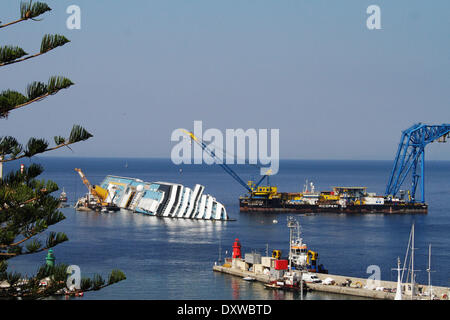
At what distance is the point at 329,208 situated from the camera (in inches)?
3022

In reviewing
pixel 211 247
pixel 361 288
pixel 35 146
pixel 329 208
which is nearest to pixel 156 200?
pixel 329 208

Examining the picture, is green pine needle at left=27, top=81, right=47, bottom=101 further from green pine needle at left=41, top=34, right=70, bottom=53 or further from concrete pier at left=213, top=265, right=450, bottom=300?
concrete pier at left=213, top=265, right=450, bottom=300

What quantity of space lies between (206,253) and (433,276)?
14.8 meters

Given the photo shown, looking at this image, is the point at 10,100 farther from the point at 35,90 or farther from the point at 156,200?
the point at 156,200

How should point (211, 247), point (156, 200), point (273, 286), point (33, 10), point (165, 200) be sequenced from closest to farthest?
point (33, 10) < point (273, 286) < point (211, 247) < point (165, 200) < point (156, 200)

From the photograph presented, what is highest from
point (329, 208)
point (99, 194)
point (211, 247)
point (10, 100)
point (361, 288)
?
point (10, 100)

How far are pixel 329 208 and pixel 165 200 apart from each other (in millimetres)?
18328

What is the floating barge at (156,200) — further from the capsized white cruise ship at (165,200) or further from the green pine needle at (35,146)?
the green pine needle at (35,146)

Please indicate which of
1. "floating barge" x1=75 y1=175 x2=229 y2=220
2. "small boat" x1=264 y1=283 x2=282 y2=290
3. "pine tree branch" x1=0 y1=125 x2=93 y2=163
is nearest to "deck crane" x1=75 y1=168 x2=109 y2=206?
"floating barge" x1=75 y1=175 x2=229 y2=220

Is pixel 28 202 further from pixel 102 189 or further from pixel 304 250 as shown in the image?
pixel 102 189

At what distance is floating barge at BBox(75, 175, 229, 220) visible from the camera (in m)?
68.1

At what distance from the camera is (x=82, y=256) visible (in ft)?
141

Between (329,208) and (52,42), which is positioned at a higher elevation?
(52,42)
